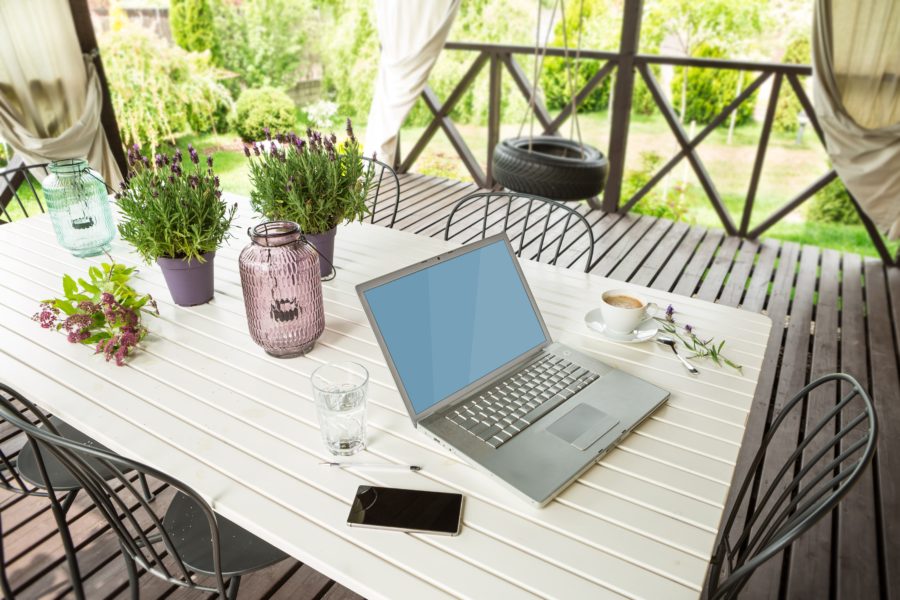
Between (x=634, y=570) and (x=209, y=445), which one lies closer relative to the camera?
(x=634, y=570)

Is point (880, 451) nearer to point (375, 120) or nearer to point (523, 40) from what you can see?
point (375, 120)

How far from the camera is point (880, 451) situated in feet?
7.20

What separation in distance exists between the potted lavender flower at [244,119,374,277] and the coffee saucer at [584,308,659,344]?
697mm

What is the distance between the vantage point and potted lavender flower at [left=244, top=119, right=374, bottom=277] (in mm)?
1559

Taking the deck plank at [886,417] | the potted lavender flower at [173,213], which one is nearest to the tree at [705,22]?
the deck plank at [886,417]

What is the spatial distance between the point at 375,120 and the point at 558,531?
14.5ft

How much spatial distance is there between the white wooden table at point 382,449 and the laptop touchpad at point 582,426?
0.05 metres

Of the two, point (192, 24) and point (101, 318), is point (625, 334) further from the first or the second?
point (192, 24)

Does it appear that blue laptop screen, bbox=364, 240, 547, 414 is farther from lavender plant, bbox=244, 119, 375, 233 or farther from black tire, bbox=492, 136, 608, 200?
black tire, bbox=492, 136, 608, 200

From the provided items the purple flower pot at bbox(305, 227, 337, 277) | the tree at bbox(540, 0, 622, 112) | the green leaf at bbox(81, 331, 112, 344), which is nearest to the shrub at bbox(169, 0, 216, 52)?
the tree at bbox(540, 0, 622, 112)

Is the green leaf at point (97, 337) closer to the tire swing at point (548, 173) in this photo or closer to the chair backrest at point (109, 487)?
the chair backrest at point (109, 487)

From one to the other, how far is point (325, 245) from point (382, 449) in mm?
775

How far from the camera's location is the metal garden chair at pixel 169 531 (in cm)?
98

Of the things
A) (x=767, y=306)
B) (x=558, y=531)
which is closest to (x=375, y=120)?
(x=767, y=306)
